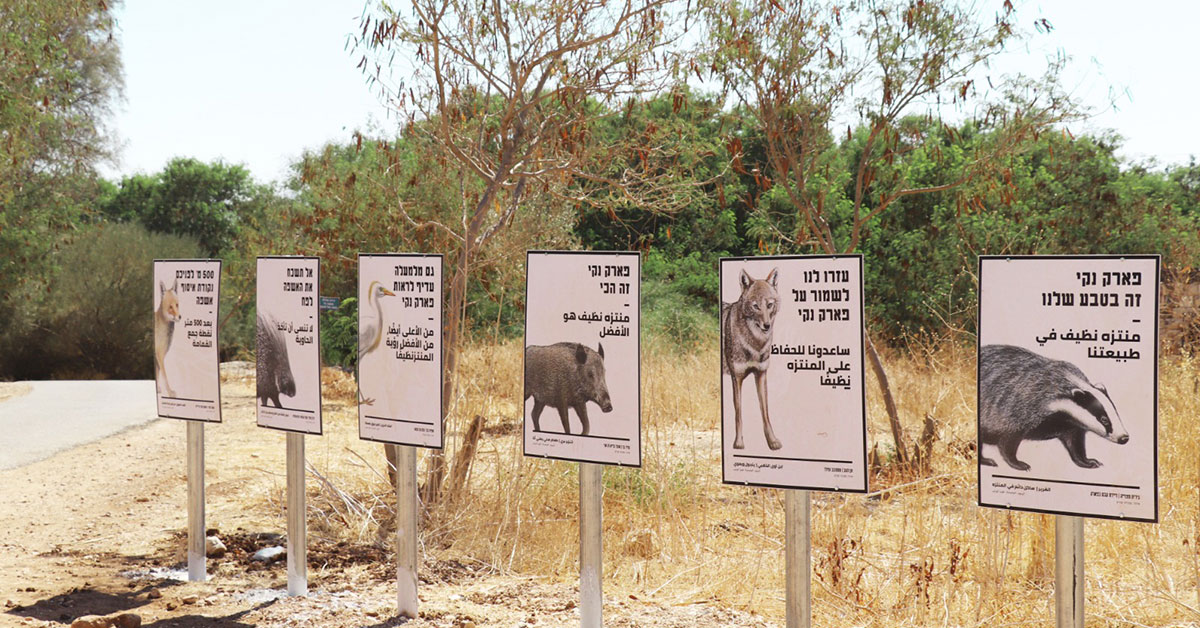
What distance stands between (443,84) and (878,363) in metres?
4.05

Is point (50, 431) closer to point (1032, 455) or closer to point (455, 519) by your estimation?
point (455, 519)

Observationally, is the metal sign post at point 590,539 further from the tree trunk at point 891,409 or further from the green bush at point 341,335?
the green bush at point 341,335

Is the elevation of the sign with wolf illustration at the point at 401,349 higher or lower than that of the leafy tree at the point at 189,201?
lower

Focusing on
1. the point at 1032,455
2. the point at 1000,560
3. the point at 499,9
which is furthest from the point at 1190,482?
the point at 499,9

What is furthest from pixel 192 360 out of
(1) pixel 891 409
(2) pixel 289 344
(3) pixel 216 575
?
(1) pixel 891 409

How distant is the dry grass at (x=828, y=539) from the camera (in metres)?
4.72

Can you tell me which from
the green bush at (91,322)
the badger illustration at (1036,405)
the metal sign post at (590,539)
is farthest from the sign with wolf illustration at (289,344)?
the green bush at (91,322)

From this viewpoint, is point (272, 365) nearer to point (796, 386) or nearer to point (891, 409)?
point (796, 386)

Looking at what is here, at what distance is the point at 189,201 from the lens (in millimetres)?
36656

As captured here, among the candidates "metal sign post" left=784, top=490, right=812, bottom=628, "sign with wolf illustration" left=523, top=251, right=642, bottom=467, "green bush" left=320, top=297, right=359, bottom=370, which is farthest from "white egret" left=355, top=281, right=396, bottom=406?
"green bush" left=320, top=297, right=359, bottom=370

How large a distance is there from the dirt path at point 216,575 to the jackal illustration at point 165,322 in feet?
3.34

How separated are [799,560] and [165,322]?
3766mm

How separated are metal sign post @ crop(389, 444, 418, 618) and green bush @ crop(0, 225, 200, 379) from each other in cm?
2449

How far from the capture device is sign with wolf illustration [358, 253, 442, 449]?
454 centimetres
